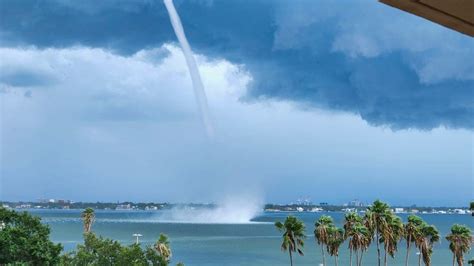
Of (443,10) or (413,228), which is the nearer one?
(443,10)

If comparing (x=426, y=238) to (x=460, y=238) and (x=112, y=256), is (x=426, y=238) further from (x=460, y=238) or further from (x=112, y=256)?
(x=112, y=256)

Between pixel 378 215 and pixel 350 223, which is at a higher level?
pixel 378 215

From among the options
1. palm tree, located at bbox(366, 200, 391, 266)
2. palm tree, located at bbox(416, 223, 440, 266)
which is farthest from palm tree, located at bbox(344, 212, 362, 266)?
palm tree, located at bbox(416, 223, 440, 266)

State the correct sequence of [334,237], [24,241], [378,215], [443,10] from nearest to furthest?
[443,10] → [24,241] → [378,215] → [334,237]

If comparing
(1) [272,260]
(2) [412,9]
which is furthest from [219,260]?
(2) [412,9]

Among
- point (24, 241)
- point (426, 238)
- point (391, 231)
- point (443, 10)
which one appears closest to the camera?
point (443, 10)

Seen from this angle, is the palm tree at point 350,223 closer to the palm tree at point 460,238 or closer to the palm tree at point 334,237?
the palm tree at point 334,237

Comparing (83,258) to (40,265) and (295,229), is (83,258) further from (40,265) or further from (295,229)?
(295,229)

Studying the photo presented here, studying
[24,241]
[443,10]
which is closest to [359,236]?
[24,241]
